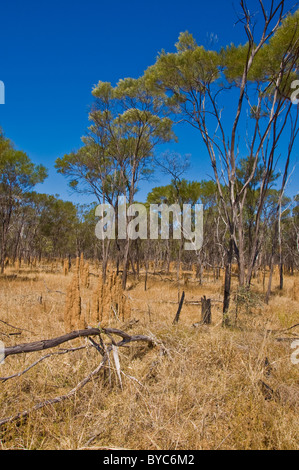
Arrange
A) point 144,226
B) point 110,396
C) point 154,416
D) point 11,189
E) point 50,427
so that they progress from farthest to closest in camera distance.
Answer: point 144,226 → point 11,189 → point 110,396 → point 154,416 → point 50,427

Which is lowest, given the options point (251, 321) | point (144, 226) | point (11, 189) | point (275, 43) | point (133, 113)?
point (251, 321)

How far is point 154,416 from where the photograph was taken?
187 centimetres

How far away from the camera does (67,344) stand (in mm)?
3359

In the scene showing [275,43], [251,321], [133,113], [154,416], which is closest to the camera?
[154,416]

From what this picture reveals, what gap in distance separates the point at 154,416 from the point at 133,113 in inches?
452

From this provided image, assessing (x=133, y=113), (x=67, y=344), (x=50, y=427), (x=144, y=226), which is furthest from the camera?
(x=144, y=226)

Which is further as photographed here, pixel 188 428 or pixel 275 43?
pixel 275 43
